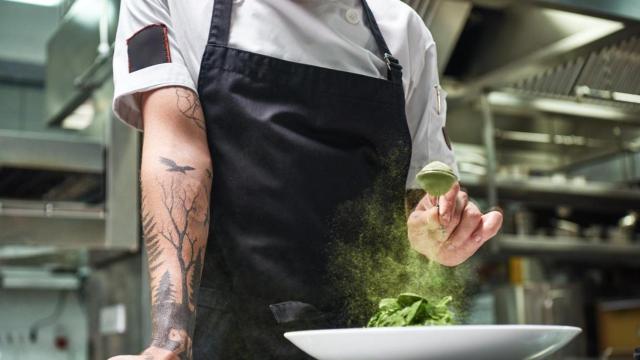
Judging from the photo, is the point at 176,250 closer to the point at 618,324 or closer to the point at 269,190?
the point at 269,190

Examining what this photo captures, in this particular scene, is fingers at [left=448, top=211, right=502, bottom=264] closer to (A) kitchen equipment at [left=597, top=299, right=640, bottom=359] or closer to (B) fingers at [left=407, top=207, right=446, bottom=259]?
(B) fingers at [left=407, top=207, right=446, bottom=259]

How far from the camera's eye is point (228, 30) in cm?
116

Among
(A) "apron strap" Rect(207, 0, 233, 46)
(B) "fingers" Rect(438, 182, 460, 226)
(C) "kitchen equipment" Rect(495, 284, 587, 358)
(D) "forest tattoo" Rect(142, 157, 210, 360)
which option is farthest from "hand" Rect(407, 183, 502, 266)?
(C) "kitchen equipment" Rect(495, 284, 587, 358)

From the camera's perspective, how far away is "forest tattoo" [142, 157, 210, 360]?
0.87 metres

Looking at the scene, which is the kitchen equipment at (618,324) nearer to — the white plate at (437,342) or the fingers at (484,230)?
the fingers at (484,230)

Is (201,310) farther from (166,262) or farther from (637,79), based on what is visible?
(637,79)

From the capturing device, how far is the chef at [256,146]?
1021 millimetres

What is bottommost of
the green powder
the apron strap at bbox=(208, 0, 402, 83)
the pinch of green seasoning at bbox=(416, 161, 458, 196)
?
the green powder

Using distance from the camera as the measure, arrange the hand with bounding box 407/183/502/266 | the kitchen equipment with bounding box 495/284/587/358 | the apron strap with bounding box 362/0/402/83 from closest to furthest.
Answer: the hand with bounding box 407/183/502/266 → the apron strap with bounding box 362/0/402/83 → the kitchen equipment with bounding box 495/284/587/358

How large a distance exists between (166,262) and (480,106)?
3.95 metres

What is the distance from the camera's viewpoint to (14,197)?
9.53 feet

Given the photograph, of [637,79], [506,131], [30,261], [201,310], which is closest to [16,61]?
[30,261]

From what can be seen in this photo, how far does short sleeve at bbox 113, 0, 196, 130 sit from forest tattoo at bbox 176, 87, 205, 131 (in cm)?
1

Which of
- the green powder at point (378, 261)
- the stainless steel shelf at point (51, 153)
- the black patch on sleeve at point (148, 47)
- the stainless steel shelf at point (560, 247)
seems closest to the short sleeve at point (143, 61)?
the black patch on sleeve at point (148, 47)
